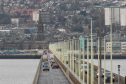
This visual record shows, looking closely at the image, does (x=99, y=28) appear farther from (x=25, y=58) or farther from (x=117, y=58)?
(x=25, y=58)

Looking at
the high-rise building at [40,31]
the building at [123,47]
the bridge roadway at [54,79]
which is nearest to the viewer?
the bridge roadway at [54,79]

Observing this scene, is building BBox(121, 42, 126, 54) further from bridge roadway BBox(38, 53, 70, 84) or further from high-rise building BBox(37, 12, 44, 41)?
bridge roadway BBox(38, 53, 70, 84)

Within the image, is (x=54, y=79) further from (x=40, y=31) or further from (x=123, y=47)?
(x=40, y=31)

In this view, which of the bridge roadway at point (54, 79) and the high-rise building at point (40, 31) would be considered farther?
the high-rise building at point (40, 31)

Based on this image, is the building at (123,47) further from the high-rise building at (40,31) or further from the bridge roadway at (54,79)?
the bridge roadway at (54,79)

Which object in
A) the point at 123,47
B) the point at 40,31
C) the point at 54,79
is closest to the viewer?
the point at 54,79

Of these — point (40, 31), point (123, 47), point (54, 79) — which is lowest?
point (123, 47)

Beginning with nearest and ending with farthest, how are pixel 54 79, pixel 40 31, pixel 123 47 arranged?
pixel 54 79 < pixel 123 47 < pixel 40 31

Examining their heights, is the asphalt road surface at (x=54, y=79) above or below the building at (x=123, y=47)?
above

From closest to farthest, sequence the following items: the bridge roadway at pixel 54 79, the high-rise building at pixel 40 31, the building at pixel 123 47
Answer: the bridge roadway at pixel 54 79 < the building at pixel 123 47 < the high-rise building at pixel 40 31

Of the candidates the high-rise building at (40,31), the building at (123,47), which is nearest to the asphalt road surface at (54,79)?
the building at (123,47)

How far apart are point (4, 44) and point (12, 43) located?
247cm

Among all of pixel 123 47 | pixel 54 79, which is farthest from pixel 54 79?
pixel 123 47

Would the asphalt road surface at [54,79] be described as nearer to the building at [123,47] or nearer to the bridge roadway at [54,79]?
the bridge roadway at [54,79]
